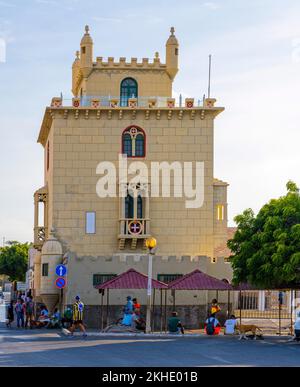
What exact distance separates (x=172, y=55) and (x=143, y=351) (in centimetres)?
2948

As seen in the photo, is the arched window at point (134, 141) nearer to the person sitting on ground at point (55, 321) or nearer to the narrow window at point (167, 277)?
the narrow window at point (167, 277)

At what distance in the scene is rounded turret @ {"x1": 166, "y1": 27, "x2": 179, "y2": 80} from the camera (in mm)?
56759

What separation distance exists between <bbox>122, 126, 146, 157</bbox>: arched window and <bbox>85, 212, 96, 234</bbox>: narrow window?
3.84 meters

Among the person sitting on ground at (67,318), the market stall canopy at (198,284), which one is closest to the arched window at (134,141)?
the person sitting on ground at (67,318)

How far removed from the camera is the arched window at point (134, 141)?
54219mm

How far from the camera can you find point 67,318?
145 ft

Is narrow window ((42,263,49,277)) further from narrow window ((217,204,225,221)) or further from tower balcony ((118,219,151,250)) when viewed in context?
narrow window ((217,204,225,221))

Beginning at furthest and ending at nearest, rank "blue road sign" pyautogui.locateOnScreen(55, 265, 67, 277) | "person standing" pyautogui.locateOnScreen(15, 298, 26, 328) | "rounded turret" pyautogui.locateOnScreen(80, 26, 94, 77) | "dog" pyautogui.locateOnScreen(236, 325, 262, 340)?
"rounded turret" pyautogui.locateOnScreen(80, 26, 94, 77)
"person standing" pyautogui.locateOnScreen(15, 298, 26, 328)
"blue road sign" pyautogui.locateOnScreen(55, 265, 67, 277)
"dog" pyautogui.locateOnScreen(236, 325, 262, 340)

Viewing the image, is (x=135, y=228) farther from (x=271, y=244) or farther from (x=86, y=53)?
(x=271, y=244)

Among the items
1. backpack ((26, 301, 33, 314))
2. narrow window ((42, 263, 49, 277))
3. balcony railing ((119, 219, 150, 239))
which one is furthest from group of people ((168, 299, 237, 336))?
narrow window ((42, 263, 49, 277))

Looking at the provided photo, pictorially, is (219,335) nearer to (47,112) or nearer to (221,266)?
(221,266)

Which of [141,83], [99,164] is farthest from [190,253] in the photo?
[141,83]

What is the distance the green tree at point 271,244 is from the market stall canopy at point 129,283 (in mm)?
3755

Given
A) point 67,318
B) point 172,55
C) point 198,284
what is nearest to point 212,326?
point 198,284
